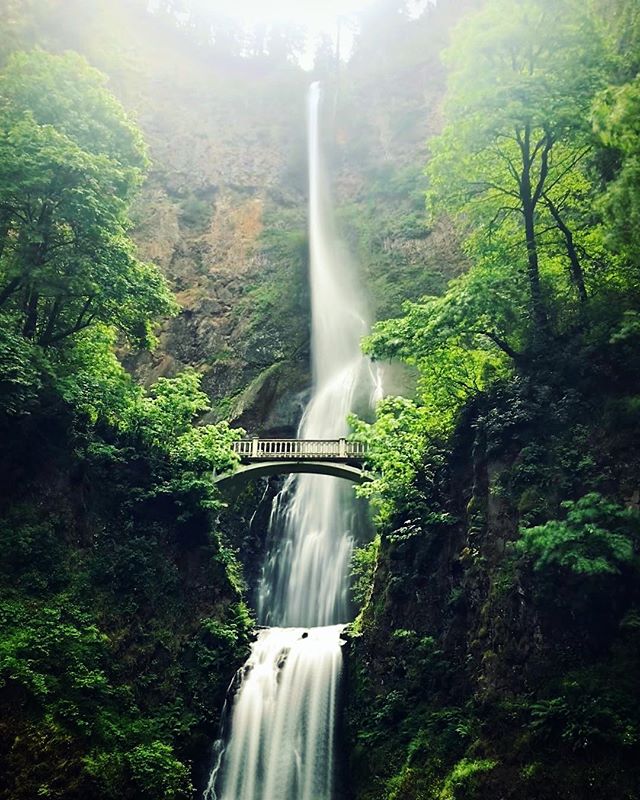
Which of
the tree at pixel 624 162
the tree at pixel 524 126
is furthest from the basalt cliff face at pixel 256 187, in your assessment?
the tree at pixel 624 162

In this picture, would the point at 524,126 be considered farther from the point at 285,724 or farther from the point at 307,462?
the point at 285,724

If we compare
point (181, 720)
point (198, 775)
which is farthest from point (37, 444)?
point (198, 775)

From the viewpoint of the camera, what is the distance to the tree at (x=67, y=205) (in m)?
14.0

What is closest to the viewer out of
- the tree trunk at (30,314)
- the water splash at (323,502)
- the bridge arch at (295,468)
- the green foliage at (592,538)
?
the green foliage at (592,538)

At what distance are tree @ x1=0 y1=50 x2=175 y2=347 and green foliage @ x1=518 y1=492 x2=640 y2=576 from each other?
12.0m

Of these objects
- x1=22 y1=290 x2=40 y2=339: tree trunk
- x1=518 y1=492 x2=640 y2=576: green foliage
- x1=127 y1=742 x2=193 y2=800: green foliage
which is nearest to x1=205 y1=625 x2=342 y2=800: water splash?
x1=127 y1=742 x2=193 y2=800: green foliage

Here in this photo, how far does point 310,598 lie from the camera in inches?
885

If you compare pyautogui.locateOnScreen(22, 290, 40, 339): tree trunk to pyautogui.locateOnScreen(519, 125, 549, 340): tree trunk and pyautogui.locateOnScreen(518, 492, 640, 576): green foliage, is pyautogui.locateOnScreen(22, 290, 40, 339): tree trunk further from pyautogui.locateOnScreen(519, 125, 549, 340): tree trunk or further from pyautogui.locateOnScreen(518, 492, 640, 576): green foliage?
pyautogui.locateOnScreen(518, 492, 640, 576): green foliage

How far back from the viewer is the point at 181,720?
13.4 metres

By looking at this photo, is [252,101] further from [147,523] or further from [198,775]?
[198,775]

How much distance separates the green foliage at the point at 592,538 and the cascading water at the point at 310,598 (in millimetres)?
7830

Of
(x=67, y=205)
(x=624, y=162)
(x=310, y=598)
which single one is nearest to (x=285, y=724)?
(x=310, y=598)

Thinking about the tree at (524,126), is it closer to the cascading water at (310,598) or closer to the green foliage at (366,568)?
the green foliage at (366,568)

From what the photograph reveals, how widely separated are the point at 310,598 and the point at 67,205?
1624 centimetres
